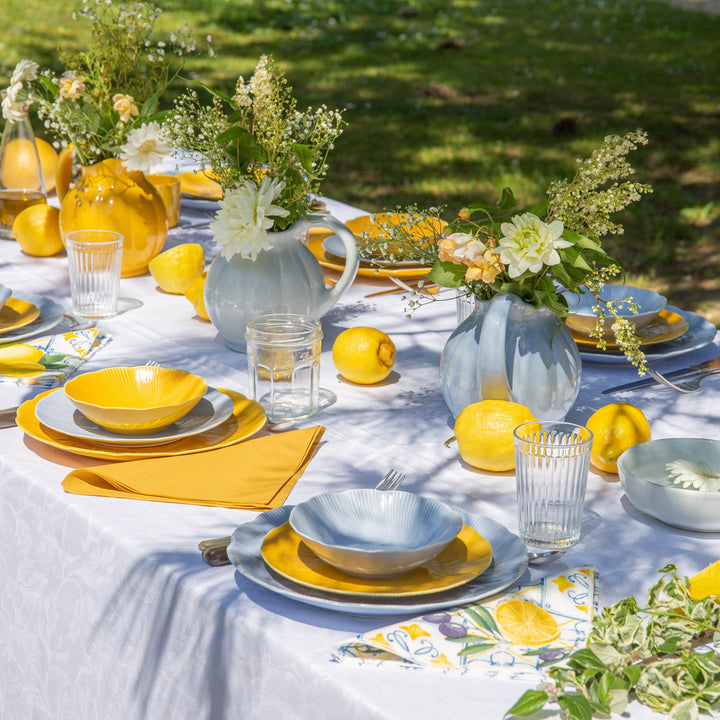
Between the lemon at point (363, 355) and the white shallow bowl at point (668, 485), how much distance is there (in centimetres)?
51

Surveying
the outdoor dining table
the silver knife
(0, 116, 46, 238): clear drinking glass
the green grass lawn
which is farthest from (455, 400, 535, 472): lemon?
the green grass lawn

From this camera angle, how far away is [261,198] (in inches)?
70.6

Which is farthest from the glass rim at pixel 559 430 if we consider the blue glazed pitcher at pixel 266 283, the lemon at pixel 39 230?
the lemon at pixel 39 230

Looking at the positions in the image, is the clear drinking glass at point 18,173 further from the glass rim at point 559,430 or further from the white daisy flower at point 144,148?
the glass rim at point 559,430

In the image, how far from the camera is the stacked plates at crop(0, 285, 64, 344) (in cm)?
195

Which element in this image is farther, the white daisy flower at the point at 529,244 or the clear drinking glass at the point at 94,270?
the clear drinking glass at the point at 94,270

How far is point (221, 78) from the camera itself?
879cm

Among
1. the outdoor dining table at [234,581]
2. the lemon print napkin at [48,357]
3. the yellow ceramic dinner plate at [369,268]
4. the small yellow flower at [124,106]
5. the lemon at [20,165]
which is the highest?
the small yellow flower at [124,106]

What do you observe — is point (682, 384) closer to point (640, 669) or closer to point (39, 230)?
point (640, 669)

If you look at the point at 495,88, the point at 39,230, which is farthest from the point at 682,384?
the point at 495,88

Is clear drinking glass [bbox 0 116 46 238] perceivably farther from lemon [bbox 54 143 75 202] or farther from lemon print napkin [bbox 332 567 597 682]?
lemon print napkin [bbox 332 567 597 682]

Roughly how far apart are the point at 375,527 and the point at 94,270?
1087mm

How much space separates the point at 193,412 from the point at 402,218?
0.49 metres

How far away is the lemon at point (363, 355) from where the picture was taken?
1783 mm
